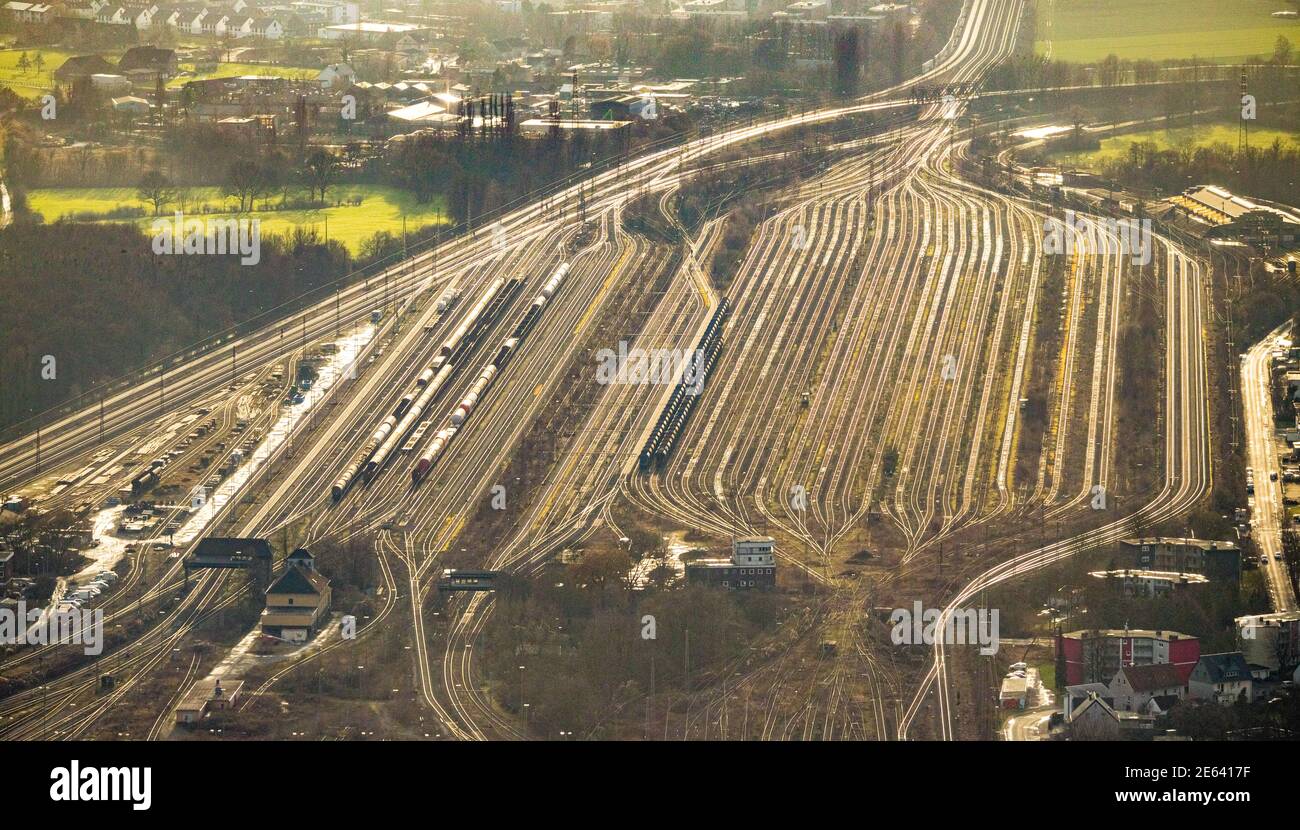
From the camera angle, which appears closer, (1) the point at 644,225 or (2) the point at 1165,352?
(2) the point at 1165,352

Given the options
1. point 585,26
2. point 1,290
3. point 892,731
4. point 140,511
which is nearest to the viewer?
point 892,731

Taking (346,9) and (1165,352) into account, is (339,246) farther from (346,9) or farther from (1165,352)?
(346,9)

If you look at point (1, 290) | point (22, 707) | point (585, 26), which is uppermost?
point (585, 26)

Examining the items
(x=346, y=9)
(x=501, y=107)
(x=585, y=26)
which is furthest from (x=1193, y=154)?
(x=346, y=9)

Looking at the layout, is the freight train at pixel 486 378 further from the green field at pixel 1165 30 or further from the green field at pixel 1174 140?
the green field at pixel 1165 30

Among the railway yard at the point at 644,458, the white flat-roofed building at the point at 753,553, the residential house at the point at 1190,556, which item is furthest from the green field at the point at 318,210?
the residential house at the point at 1190,556

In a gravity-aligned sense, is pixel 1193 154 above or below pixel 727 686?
above

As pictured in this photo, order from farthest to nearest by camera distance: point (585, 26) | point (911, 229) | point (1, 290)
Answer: point (585, 26), point (911, 229), point (1, 290)

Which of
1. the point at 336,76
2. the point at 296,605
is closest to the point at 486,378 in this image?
the point at 296,605
